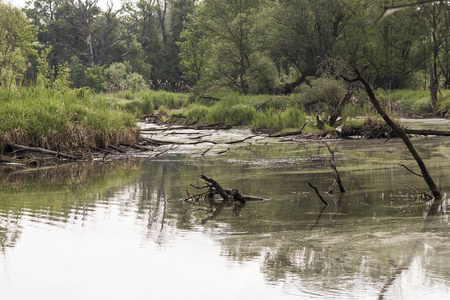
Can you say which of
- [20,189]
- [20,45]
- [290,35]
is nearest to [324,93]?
[290,35]

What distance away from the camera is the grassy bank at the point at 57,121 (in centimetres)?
1189

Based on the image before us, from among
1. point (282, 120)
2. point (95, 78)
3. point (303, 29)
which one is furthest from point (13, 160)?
point (95, 78)

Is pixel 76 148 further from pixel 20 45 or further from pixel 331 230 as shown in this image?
pixel 20 45

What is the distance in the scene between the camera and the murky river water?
142 inches

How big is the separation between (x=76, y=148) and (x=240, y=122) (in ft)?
36.2

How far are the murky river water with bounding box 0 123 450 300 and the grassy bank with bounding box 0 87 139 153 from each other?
2840 millimetres

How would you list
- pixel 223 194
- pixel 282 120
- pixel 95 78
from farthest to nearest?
1. pixel 95 78
2. pixel 282 120
3. pixel 223 194

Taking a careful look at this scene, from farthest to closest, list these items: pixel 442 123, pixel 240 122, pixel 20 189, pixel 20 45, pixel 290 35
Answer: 1. pixel 20 45
2. pixel 290 35
3. pixel 240 122
4. pixel 442 123
5. pixel 20 189

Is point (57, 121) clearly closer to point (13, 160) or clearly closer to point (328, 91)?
point (13, 160)

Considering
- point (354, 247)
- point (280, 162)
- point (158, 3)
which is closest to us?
point (354, 247)

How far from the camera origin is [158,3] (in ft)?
214

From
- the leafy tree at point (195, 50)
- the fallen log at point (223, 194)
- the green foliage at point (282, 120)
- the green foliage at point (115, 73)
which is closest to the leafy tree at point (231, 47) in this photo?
the green foliage at point (282, 120)

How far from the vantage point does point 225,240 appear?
16.1 ft

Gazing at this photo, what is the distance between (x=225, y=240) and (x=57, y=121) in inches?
335
